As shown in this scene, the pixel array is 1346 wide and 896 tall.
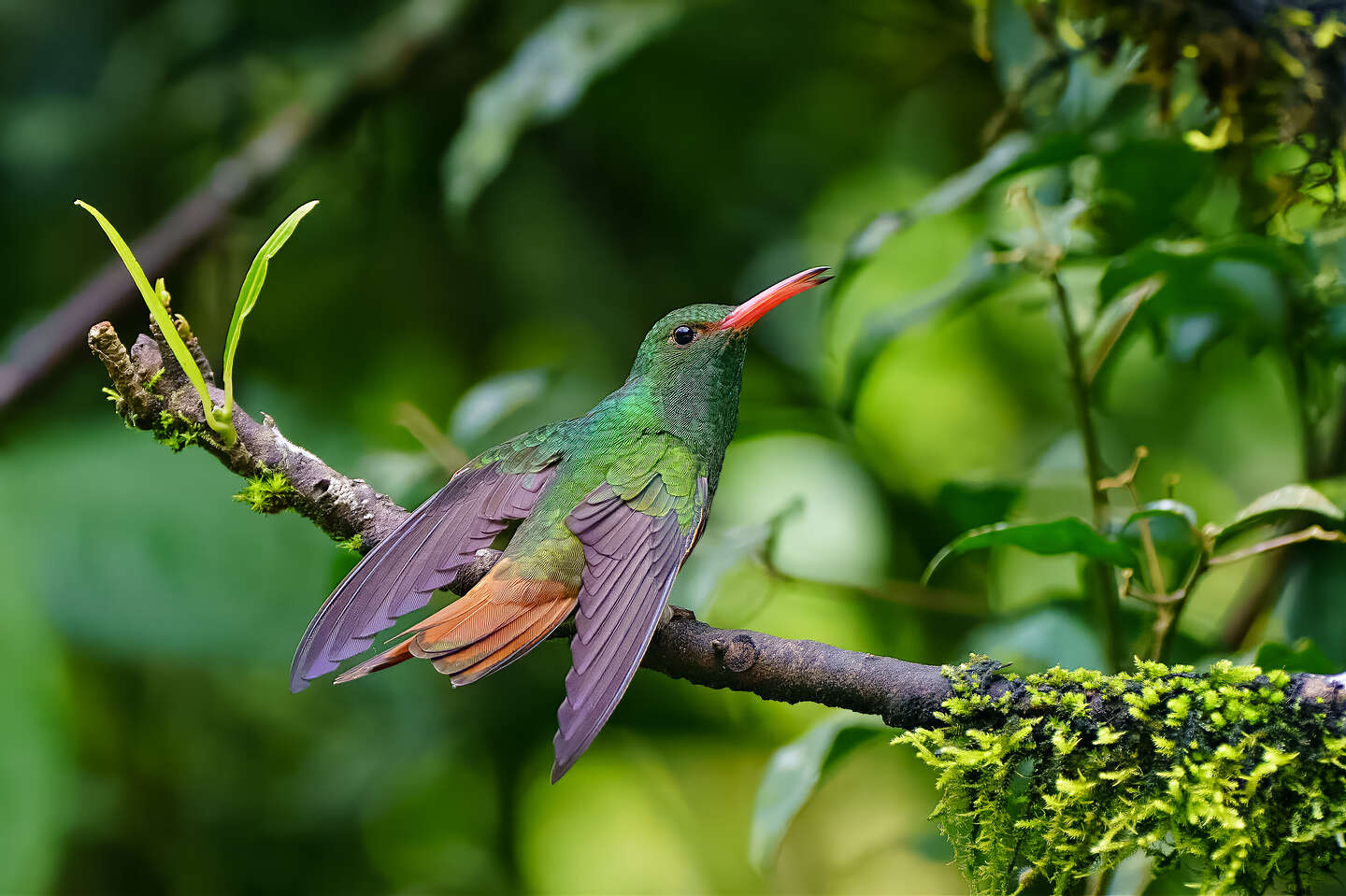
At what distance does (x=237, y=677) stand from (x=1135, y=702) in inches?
140

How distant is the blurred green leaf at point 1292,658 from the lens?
5.33 ft

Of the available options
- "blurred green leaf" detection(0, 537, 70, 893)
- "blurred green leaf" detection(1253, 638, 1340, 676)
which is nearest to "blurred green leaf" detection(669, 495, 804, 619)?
"blurred green leaf" detection(1253, 638, 1340, 676)

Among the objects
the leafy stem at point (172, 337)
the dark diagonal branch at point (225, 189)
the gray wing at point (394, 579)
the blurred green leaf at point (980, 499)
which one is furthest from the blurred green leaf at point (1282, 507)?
the dark diagonal branch at point (225, 189)

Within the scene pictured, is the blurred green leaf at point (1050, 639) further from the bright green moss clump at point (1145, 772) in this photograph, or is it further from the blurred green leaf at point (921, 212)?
the blurred green leaf at point (921, 212)

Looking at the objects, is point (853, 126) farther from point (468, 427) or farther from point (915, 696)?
point (915, 696)

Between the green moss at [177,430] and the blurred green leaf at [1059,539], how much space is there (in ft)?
3.64

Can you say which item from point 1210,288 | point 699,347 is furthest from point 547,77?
point 1210,288

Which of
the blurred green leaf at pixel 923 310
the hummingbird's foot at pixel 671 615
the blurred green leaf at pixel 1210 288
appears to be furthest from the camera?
the blurred green leaf at pixel 923 310

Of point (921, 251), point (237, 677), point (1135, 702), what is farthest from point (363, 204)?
point (1135, 702)

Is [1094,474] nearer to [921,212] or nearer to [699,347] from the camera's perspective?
[921,212]

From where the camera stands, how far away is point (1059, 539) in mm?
1639

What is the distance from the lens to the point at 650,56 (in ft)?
13.2

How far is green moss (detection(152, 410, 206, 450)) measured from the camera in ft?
4.42

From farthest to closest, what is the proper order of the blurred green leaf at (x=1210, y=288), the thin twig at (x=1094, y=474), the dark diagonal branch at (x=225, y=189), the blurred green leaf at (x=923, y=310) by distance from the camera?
the dark diagonal branch at (x=225, y=189) < the blurred green leaf at (x=923, y=310) < the thin twig at (x=1094, y=474) < the blurred green leaf at (x=1210, y=288)
